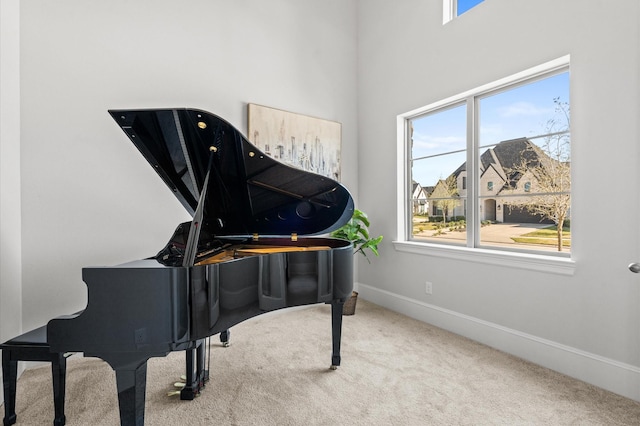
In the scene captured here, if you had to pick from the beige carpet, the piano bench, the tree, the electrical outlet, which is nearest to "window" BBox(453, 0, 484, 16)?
the tree

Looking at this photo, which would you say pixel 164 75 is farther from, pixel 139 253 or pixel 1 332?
pixel 1 332

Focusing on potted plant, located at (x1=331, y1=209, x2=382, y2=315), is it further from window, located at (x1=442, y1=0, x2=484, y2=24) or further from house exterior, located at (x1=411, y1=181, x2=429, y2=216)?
window, located at (x1=442, y1=0, x2=484, y2=24)

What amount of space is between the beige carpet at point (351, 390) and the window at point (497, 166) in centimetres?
93

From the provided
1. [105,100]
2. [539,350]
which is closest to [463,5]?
[539,350]

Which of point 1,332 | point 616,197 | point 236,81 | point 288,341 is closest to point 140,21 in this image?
point 236,81

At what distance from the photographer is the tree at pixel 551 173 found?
7.61ft

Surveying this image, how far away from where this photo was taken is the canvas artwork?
3207 millimetres

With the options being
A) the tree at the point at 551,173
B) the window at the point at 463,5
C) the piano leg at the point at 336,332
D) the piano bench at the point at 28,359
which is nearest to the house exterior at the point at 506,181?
the tree at the point at 551,173

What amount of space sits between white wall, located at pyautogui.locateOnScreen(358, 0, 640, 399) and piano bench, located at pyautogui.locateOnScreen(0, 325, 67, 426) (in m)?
2.83

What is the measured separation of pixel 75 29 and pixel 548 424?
3970 millimetres

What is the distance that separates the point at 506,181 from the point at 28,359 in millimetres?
3355

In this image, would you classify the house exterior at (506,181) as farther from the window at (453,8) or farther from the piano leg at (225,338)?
the piano leg at (225,338)

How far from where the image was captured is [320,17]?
12.2ft

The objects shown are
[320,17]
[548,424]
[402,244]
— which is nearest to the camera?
[548,424]
